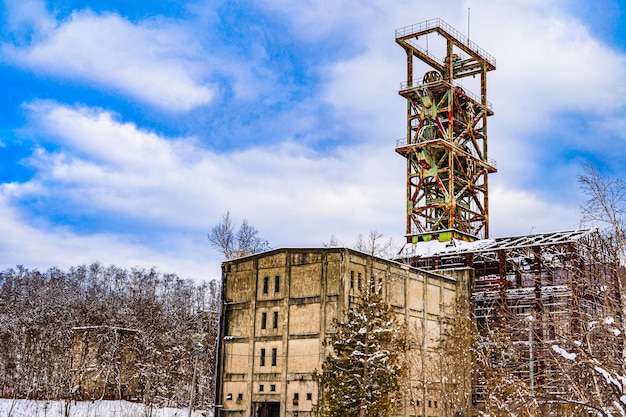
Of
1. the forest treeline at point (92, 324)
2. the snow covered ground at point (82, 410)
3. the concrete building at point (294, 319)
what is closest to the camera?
the concrete building at point (294, 319)

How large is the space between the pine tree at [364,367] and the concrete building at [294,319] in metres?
6.03

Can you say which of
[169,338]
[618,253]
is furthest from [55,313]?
[618,253]

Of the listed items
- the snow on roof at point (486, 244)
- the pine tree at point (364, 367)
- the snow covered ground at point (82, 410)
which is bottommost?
the snow covered ground at point (82, 410)

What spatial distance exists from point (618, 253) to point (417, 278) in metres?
35.7

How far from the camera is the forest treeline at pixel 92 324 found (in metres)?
59.3

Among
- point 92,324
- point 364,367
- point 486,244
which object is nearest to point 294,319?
point 364,367

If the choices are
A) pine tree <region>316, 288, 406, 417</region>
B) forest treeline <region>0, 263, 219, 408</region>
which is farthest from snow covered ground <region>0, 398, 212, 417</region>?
pine tree <region>316, 288, 406, 417</region>

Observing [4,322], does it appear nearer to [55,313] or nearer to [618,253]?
[55,313]

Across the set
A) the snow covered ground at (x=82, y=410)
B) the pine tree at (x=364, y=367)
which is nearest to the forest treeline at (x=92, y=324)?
the snow covered ground at (x=82, y=410)

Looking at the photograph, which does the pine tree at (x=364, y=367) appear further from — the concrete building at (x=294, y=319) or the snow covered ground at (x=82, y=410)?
the snow covered ground at (x=82, y=410)

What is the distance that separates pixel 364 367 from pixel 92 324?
42.5m

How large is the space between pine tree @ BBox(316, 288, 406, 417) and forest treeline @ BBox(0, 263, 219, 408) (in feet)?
51.3

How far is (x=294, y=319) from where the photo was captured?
148 ft

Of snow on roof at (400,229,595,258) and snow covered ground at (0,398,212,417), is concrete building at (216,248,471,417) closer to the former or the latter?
snow covered ground at (0,398,212,417)
